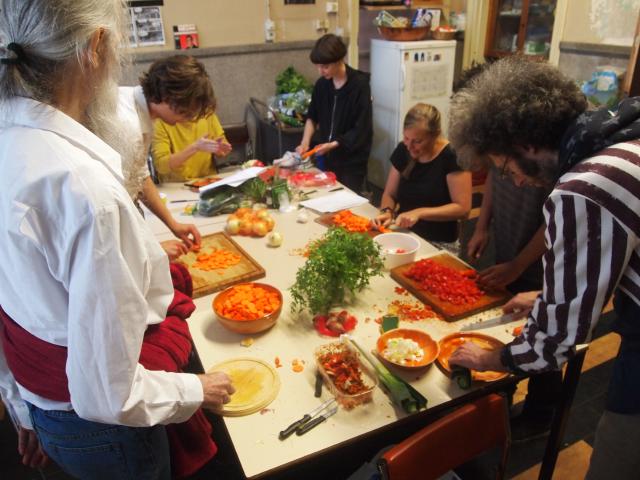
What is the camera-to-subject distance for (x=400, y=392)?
1229 millimetres

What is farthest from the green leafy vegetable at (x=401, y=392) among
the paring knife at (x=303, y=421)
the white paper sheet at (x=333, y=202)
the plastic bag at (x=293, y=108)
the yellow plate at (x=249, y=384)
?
the plastic bag at (x=293, y=108)

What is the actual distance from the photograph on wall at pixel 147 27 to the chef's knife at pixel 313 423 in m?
3.69

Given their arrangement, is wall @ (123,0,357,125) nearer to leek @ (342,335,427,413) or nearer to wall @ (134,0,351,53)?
wall @ (134,0,351,53)

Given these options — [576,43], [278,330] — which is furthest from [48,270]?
[576,43]

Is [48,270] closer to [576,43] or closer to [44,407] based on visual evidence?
[44,407]

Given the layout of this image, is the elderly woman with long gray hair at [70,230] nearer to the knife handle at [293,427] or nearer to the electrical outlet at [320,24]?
the knife handle at [293,427]

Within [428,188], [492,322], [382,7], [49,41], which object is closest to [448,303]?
[492,322]

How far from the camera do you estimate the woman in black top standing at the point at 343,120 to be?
12.1 ft

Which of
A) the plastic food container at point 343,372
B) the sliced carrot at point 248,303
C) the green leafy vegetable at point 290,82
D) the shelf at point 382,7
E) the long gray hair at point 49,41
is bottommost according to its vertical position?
the plastic food container at point 343,372

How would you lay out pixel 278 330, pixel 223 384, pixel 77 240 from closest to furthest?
pixel 77 240
pixel 223 384
pixel 278 330

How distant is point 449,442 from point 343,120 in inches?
117

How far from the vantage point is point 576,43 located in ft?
13.0

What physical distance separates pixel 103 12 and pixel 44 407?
78 centimetres

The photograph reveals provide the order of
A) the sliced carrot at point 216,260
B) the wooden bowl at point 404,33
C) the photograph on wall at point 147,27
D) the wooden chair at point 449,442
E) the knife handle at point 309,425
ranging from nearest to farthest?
the wooden chair at point 449,442, the knife handle at point 309,425, the sliced carrot at point 216,260, the photograph on wall at point 147,27, the wooden bowl at point 404,33
